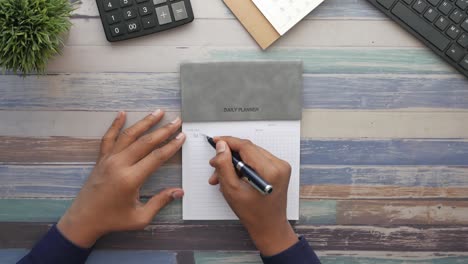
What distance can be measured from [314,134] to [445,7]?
0.98 feet

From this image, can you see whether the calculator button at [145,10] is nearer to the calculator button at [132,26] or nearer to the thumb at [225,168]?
the calculator button at [132,26]

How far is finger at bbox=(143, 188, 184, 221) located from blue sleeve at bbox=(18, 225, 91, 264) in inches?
4.7

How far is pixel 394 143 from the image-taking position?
80 cm

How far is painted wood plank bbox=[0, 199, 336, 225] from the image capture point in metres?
0.80

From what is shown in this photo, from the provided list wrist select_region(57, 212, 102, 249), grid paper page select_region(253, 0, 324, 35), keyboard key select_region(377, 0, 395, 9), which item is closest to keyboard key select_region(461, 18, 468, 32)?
keyboard key select_region(377, 0, 395, 9)

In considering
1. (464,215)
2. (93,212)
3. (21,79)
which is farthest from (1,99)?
(464,215)

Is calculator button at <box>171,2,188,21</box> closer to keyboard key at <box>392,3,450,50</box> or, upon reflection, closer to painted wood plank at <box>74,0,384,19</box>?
painted wood plank at <box>74,0,384,19</box>

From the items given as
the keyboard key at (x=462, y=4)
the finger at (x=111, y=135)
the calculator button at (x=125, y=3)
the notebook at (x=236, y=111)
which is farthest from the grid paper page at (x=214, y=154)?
the keyboard key at (x=462, y=4)

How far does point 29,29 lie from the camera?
655 mm

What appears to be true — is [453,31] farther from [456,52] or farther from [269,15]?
[269,15]

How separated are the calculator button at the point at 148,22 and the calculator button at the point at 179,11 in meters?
0.04

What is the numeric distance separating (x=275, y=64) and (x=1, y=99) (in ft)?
1.54

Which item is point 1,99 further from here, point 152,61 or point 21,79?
point 152,61

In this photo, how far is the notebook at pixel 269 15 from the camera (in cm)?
76
